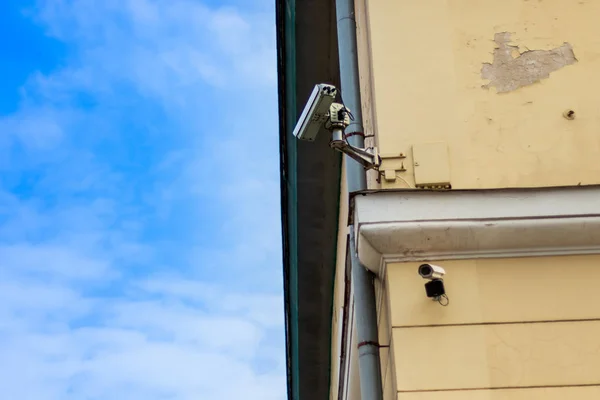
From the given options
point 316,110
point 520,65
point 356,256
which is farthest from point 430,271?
point 520,65

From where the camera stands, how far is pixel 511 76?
19.2ft

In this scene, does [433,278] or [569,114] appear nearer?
[433,278]

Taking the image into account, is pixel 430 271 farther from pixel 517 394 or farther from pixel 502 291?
pixel 517 394

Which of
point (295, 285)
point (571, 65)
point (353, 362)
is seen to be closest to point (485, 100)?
point (571, 65)

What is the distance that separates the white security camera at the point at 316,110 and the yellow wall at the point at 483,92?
0.35 m

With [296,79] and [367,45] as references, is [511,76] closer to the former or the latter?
[367,45]

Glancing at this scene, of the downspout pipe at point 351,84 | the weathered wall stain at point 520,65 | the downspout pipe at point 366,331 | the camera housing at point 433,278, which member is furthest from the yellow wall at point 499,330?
the weathered wall stain at point 520,65

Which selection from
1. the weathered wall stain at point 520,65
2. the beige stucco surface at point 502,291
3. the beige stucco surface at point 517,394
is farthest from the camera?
the weathered wall stain at point 520,65

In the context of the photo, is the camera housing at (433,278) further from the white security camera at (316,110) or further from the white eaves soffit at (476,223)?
the white security camera at (316,110)

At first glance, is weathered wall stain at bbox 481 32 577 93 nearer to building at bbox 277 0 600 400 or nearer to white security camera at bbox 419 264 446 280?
building at bbox 277 0 600 400

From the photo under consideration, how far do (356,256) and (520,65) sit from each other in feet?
5.18

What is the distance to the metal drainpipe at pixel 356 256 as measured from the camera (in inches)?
214

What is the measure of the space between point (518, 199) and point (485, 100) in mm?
797

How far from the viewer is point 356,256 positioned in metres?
5.57
